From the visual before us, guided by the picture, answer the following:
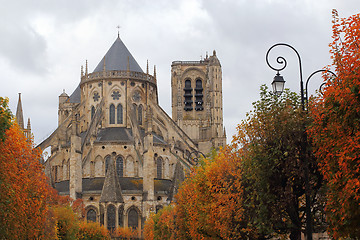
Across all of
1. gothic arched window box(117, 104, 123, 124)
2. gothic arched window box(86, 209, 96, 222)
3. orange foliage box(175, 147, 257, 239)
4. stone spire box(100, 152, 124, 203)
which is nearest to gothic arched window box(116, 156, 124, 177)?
stone spire box(100, 152, 124, 203)

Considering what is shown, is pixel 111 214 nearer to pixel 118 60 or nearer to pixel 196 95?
pixel 118 60

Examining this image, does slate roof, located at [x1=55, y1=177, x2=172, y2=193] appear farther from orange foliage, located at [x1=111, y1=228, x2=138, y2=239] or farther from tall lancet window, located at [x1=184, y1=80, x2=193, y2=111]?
tall lancet window, located at [x1=184, y1=80, x2=193, y2=111]

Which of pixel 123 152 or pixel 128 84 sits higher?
pixel 128 84

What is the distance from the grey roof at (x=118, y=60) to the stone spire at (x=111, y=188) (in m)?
21.4

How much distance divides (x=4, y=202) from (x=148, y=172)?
49.4 metres

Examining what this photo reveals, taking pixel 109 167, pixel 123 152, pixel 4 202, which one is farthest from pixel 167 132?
pixel 4 202

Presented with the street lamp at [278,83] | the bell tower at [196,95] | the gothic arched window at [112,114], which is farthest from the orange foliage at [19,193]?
the bell tower at [196,95]

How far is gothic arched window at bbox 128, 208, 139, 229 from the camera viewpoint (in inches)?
3004

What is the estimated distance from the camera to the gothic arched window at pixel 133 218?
7631 cm

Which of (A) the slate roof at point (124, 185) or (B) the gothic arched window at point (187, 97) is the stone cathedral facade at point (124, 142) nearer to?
(A) the slate roof at point (124, 185)

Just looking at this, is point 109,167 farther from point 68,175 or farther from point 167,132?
point 167,132

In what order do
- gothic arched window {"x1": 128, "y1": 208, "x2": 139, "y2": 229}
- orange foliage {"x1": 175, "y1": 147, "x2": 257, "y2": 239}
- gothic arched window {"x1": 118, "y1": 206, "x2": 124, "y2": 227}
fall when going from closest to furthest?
orange foliage {"x1": 175, "y1": 147, "x2": 257, "y2": 239}, gothic arched window {"x1": 118, "y1": 206, "x2": 124, "y2": 227}, gothic arched window {"x1": 128, "y1": 208, "x2": 139, "y2": 229}

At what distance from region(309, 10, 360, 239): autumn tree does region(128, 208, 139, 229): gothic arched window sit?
5742cm

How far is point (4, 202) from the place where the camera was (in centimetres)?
2655
